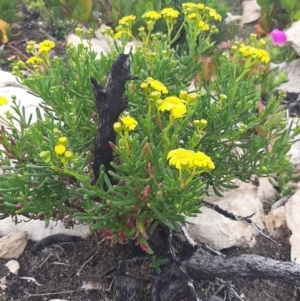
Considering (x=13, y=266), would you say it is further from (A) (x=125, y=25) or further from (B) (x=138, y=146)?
(A) (x=125, y=25)

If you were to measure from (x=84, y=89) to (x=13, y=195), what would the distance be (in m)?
0.61

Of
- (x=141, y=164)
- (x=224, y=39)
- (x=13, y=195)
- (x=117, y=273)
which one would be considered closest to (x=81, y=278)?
(x=117, y=273)

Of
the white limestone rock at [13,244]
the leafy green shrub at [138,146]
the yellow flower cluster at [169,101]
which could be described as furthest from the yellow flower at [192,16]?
the white limestone rock at [13,244]

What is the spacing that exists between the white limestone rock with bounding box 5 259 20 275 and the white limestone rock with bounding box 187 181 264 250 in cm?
97

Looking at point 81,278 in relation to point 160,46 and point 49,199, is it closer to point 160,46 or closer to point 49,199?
point 49,199

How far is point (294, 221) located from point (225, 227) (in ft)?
1.44

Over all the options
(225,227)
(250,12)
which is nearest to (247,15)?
(250,12)

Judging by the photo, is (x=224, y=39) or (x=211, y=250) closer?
(x=211, y=250)

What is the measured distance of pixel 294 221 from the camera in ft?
9.45

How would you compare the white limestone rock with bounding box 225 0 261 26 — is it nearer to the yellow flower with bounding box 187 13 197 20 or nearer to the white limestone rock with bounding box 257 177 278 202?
the white limestone rock with bounding box 257 177 278 202

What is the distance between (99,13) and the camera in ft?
18.0

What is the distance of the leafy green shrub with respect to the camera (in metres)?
1.90

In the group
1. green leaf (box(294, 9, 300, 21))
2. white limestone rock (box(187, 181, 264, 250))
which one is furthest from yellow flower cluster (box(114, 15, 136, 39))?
green leaf (box(294, 9, 300, 21))

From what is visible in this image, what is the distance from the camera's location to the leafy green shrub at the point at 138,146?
1.90 m
